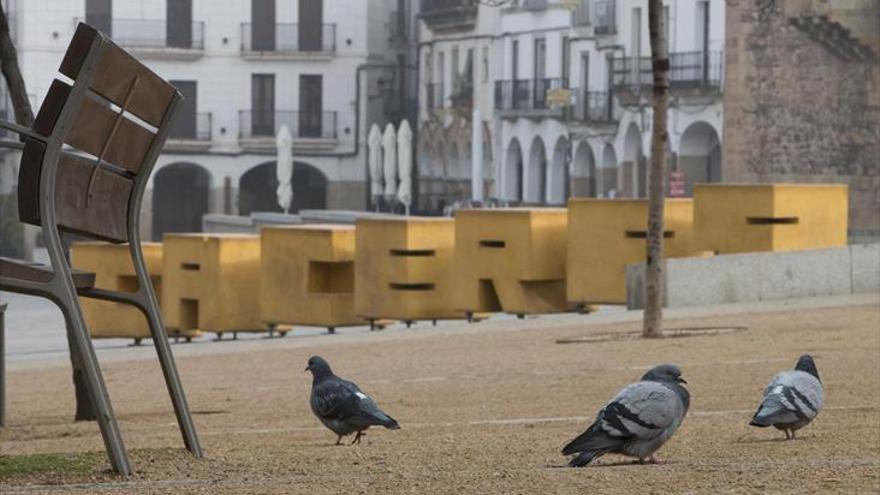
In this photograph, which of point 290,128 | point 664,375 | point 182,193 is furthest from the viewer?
point 182,193

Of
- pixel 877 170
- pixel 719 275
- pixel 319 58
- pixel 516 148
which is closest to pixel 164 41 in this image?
pixel 319 58

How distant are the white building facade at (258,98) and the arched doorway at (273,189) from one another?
3cm

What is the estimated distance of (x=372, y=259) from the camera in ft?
81.3

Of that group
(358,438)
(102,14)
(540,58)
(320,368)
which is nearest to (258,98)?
(102,14)

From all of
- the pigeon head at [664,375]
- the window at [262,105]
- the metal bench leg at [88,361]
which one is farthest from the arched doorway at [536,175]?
the metal bench leg at [88,361]

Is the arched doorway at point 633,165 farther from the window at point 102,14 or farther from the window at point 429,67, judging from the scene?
the window at point 102,14

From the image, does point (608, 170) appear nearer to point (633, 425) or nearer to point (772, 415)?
point (772, 415)

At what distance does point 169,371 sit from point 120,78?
3.30ft

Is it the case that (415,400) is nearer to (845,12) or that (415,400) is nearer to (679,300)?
(679,300)

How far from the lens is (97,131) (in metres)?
8.19

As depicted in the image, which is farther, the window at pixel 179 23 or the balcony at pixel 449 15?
the window at pixel 179 23

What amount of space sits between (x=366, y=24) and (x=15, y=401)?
63814 mm

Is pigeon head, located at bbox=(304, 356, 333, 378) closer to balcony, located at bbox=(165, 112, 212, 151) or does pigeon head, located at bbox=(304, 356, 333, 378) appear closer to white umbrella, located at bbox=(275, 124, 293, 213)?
white umbrella, located at bbox=(275, 124, 293, 213)

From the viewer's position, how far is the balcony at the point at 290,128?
76.7m
